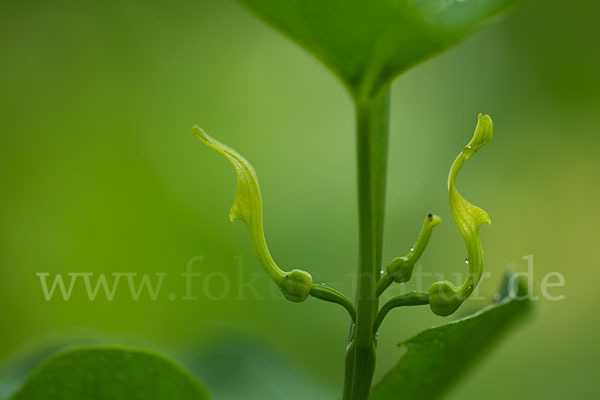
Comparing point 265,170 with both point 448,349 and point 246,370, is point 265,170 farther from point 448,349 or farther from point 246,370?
point 448,349

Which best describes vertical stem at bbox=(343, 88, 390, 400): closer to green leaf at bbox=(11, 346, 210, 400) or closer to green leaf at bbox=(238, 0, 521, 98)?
green leaf at bbox=(238, 0, 521, 98)

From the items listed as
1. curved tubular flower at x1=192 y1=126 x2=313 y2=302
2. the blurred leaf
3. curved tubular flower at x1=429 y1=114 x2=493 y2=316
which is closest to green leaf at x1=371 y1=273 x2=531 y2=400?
curved tubular flower at x1=429 y1=114 x2=493 y2=316

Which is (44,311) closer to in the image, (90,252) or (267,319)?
(90,252)

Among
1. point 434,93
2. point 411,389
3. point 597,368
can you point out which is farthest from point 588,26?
point 411,389

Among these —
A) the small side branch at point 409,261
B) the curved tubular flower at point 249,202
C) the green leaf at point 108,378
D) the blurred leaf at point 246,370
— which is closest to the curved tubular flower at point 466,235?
the small side branch at point 409,261

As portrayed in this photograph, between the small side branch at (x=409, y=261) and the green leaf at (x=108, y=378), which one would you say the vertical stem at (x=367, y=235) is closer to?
the small side branch at (x=409, y=261)

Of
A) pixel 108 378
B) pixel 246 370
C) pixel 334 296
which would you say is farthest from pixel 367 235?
pixel 246 370
